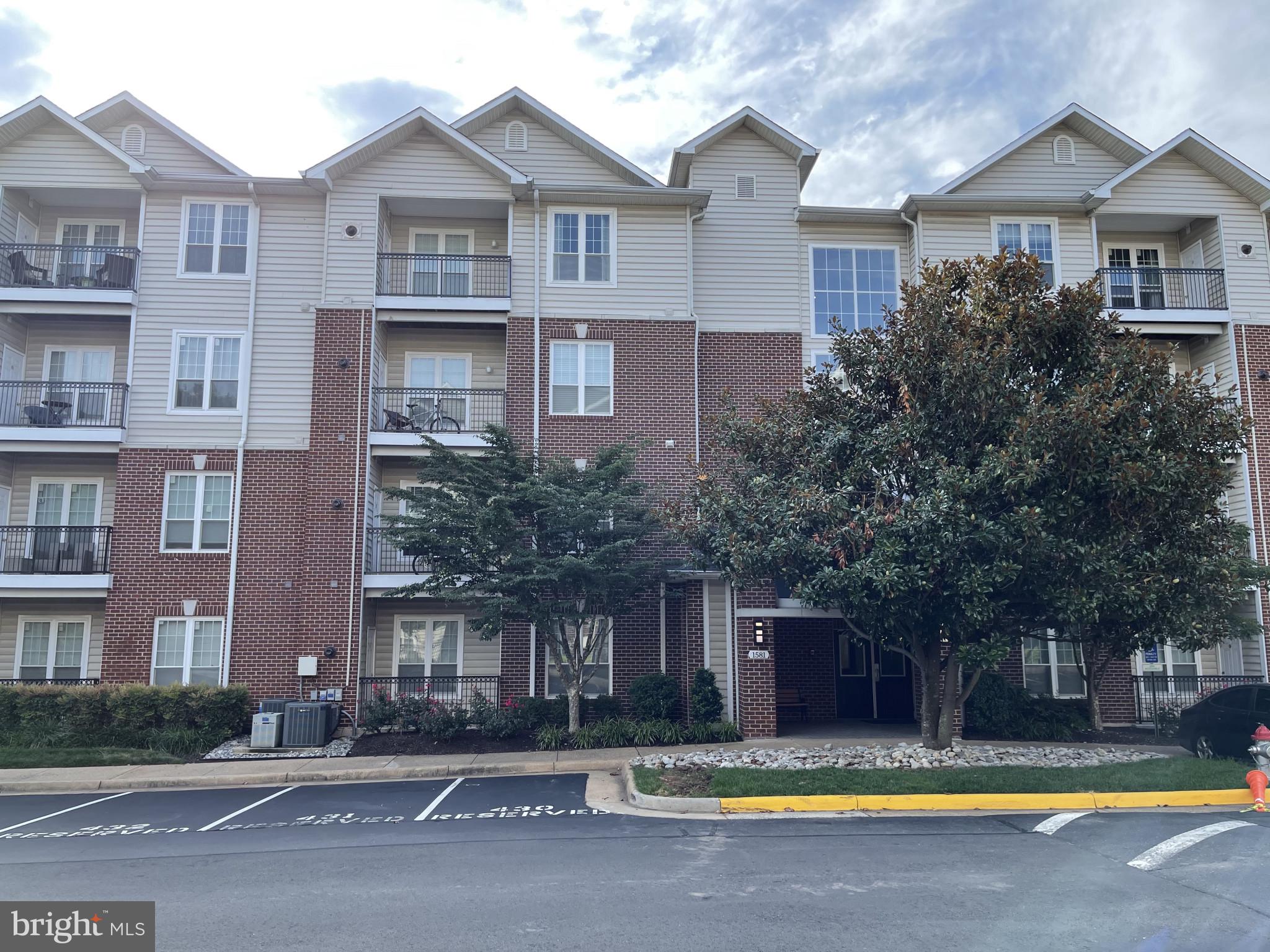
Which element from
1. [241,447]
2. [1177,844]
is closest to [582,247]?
[241,447]

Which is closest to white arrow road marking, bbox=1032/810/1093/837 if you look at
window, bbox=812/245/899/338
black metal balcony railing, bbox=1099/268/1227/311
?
window, bbox=812/245/899/338

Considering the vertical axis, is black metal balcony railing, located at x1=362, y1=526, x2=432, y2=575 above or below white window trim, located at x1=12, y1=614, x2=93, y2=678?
above

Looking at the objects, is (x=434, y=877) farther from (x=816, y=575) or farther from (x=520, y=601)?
(x=520, y=601)

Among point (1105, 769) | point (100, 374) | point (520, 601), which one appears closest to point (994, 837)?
point (1105, 769)

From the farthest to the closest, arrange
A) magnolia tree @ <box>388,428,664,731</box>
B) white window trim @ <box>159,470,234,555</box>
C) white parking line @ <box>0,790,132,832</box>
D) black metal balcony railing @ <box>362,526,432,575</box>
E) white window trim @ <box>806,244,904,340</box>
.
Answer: white window trim @ <box>806,244,904,340</box> → white window trim @ <box>159,470,234,555</box> → black metal balcony railing @ <box>362,526,432,575</box> → magnolia tree @ <box>388,428,664,731</box> → white parking line @ <box>0,790,132,832</box>

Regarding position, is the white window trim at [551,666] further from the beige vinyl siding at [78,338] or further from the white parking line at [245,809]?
the beige vinyl siding at [78,338]

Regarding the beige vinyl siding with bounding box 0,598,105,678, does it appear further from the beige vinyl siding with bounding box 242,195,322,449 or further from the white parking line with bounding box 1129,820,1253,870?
the white parking line with bounding box 1129,820,1253,870

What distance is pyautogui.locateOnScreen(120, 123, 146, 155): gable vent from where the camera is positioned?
2098cm

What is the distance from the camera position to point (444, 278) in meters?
21.1

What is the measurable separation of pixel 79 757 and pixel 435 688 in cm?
631

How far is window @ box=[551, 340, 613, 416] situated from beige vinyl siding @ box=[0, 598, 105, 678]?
35.0ft

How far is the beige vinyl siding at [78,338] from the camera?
2066 cm

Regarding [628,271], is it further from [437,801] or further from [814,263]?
[437,801]

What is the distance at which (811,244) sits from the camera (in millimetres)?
21453
